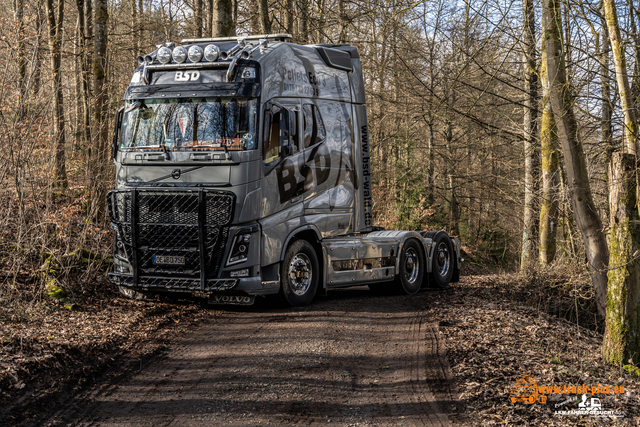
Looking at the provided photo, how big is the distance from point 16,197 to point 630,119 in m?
8.62

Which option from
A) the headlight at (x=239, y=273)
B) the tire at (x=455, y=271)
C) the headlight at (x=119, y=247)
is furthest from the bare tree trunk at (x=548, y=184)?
the headlight at (x=119, y=247)

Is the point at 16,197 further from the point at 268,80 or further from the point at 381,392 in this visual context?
the point at 381,392

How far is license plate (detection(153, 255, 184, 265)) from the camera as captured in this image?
817 centimetres

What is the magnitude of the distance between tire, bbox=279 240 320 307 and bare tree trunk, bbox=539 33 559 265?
5.70m

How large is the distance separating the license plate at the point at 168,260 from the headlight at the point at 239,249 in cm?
71

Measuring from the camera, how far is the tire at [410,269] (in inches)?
445

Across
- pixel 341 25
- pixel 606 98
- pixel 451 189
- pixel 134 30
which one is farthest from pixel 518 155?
pixel 134 30

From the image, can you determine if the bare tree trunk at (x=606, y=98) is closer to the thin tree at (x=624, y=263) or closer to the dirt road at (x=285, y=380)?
the thin tree at (x=624, y=263)

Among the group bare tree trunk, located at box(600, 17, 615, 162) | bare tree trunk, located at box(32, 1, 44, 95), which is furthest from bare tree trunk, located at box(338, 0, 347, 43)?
bare tree trunk, located at box(32, 1, 44, 95)

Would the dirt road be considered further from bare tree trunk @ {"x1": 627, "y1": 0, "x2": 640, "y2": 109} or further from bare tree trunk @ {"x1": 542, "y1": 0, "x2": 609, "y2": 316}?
bare tree trunk @ {"x1": 627, "y1": 0, "x2": 640, "y2": 109}

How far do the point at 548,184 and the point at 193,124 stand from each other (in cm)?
804

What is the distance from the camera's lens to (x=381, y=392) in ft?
17.9

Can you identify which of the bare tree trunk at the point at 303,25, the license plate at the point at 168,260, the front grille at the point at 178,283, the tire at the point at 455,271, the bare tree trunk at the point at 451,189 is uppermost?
the bare tree trunk at the point at 303,25

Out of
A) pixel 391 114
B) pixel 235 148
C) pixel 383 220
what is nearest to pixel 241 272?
pixel 235 148
